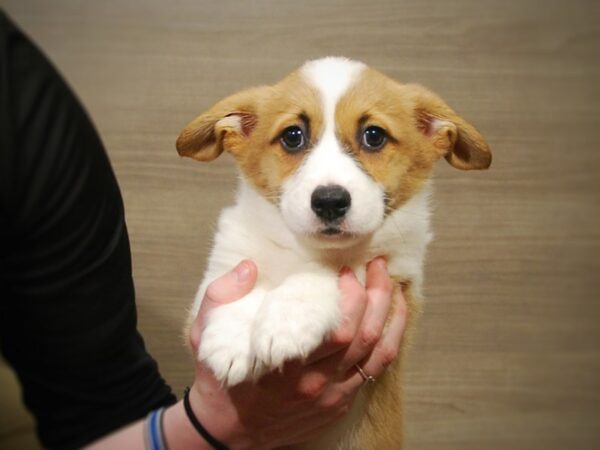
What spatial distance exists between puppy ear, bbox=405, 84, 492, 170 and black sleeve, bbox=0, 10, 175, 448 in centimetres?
60

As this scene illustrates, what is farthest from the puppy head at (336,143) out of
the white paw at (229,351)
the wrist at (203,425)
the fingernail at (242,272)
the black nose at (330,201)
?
→ the wrist at (203,425)

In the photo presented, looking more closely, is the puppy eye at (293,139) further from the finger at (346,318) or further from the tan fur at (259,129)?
the finger at (346,318)

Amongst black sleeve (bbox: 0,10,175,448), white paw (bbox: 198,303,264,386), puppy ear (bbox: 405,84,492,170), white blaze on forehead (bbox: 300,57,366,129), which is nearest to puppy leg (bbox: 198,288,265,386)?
white paw (bbox: 198,303,264,386)

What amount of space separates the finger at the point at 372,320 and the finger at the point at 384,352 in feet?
0.06

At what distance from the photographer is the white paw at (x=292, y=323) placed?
81 cm

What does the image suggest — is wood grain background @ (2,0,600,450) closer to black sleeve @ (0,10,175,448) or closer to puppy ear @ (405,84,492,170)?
puppy ear @ (405,84,492,170)

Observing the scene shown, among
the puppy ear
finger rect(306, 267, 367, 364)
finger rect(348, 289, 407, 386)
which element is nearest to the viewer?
finger rect(306, 267, 367, 364)

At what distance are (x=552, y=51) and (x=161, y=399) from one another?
1.05m

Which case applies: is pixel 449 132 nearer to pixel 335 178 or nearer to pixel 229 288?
pixel 335 178

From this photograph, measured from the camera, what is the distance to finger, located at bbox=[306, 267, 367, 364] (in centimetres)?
89

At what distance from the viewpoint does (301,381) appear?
0.92 meters

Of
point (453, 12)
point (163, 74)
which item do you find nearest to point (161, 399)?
point (163, 74)

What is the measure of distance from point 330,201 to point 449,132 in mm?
332

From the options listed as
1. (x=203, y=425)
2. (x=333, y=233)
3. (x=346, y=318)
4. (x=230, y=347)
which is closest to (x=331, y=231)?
(x=333, y=233)
